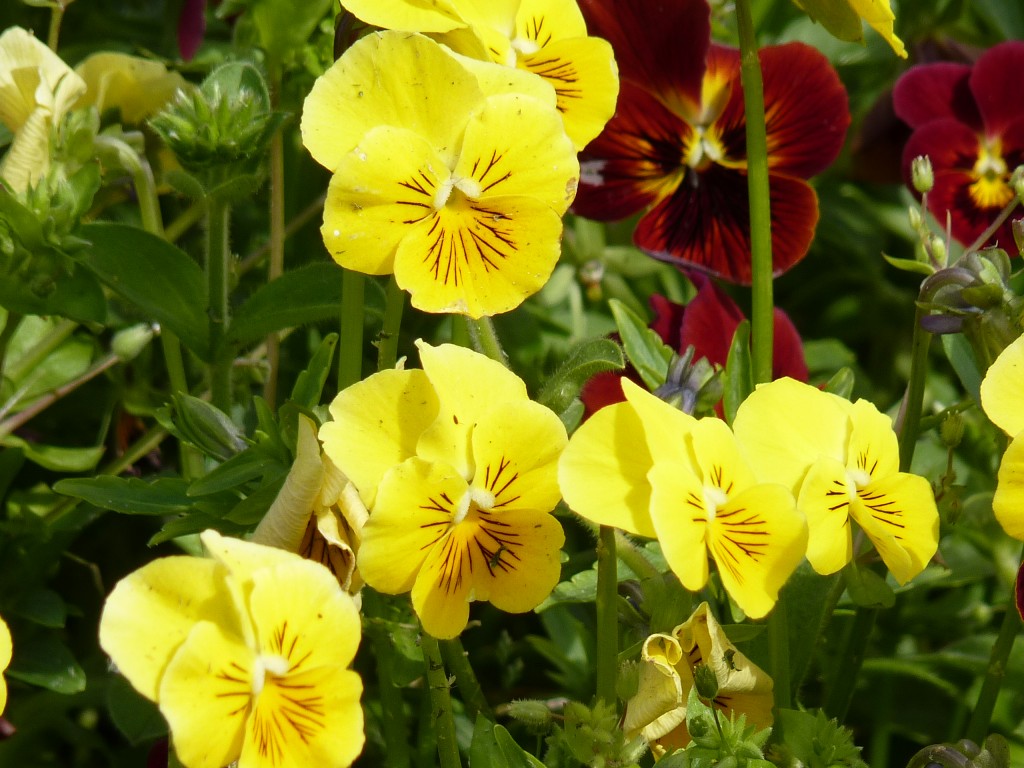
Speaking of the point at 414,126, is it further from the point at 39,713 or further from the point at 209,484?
the point at 39,713

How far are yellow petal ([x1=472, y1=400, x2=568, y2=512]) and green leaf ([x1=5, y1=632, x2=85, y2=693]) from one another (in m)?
0.36

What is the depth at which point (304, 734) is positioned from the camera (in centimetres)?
52

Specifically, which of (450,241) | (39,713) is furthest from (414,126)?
(39,713)

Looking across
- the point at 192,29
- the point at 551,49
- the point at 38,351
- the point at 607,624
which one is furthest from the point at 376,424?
the point at 192,29

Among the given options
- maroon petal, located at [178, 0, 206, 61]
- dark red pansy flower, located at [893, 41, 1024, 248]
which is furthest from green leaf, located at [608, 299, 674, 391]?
maroon petal, located at [178, 0, 206, 61]

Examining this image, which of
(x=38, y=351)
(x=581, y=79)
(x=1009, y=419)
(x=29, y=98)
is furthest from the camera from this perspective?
(x=38, y=351)

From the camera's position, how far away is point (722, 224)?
1.01 m

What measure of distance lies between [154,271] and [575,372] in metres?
0.28

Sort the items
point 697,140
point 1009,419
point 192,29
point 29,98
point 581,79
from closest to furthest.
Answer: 1. point 1009,419
2. point 581,79
3. point 29,98
4. point 697,140
5. point 192,29

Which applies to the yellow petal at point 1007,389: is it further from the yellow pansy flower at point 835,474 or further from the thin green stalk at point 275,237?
the thin green stalk at point 275,237

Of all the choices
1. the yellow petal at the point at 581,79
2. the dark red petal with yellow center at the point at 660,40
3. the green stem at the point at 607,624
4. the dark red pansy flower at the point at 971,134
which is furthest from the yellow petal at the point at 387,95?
the dark red pansy flower at the point at 971,134

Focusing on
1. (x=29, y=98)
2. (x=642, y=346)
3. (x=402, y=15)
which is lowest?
(x=642, y=346)

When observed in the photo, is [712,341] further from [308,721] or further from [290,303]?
[308,721]

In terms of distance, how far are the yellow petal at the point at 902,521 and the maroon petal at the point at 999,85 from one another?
0.60m
